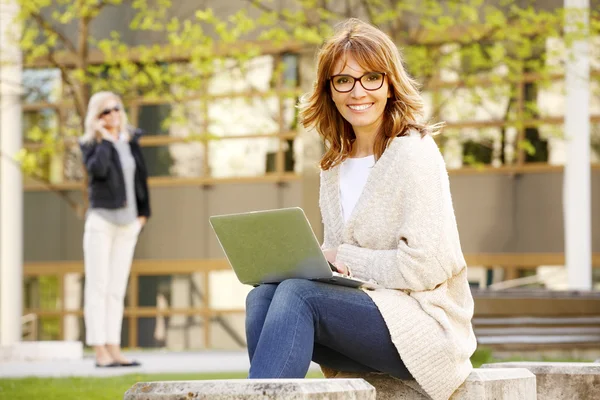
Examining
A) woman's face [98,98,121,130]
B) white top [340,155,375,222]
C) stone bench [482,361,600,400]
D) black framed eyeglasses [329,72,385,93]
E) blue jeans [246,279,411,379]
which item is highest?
woman's face [98,98,121,130]

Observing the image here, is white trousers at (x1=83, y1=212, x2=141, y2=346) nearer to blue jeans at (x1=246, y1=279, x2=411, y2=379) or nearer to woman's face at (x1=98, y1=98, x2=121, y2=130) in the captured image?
woman's face at (x1=98, y1=98, x2=121, y2=130)

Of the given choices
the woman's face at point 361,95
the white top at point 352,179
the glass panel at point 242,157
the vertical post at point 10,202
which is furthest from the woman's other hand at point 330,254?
the glass panel at point 242,157

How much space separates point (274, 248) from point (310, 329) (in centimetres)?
36

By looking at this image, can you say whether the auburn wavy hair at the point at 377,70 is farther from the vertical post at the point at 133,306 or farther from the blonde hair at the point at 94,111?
the vertical post at the point at 133,306

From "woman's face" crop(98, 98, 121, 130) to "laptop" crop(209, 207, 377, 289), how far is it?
6.18 metres

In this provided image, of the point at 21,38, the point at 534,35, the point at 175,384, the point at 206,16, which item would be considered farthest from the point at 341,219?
the point at 534,35

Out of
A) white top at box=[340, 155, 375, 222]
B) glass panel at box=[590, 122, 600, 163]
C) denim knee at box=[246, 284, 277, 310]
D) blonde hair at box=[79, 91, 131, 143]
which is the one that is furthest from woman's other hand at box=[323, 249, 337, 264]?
glass panel at box=[590, 122, 600, 163]

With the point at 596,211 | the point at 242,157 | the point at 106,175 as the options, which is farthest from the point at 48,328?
the point at 106,175

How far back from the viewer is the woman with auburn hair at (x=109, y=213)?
10.4 metres

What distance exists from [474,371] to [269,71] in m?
18.9

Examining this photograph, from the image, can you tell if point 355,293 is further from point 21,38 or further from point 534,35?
point 534,35

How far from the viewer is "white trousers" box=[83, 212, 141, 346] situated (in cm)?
1037

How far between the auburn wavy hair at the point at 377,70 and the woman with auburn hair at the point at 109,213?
5664mm

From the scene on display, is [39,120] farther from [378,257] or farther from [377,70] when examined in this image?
[378,257]
